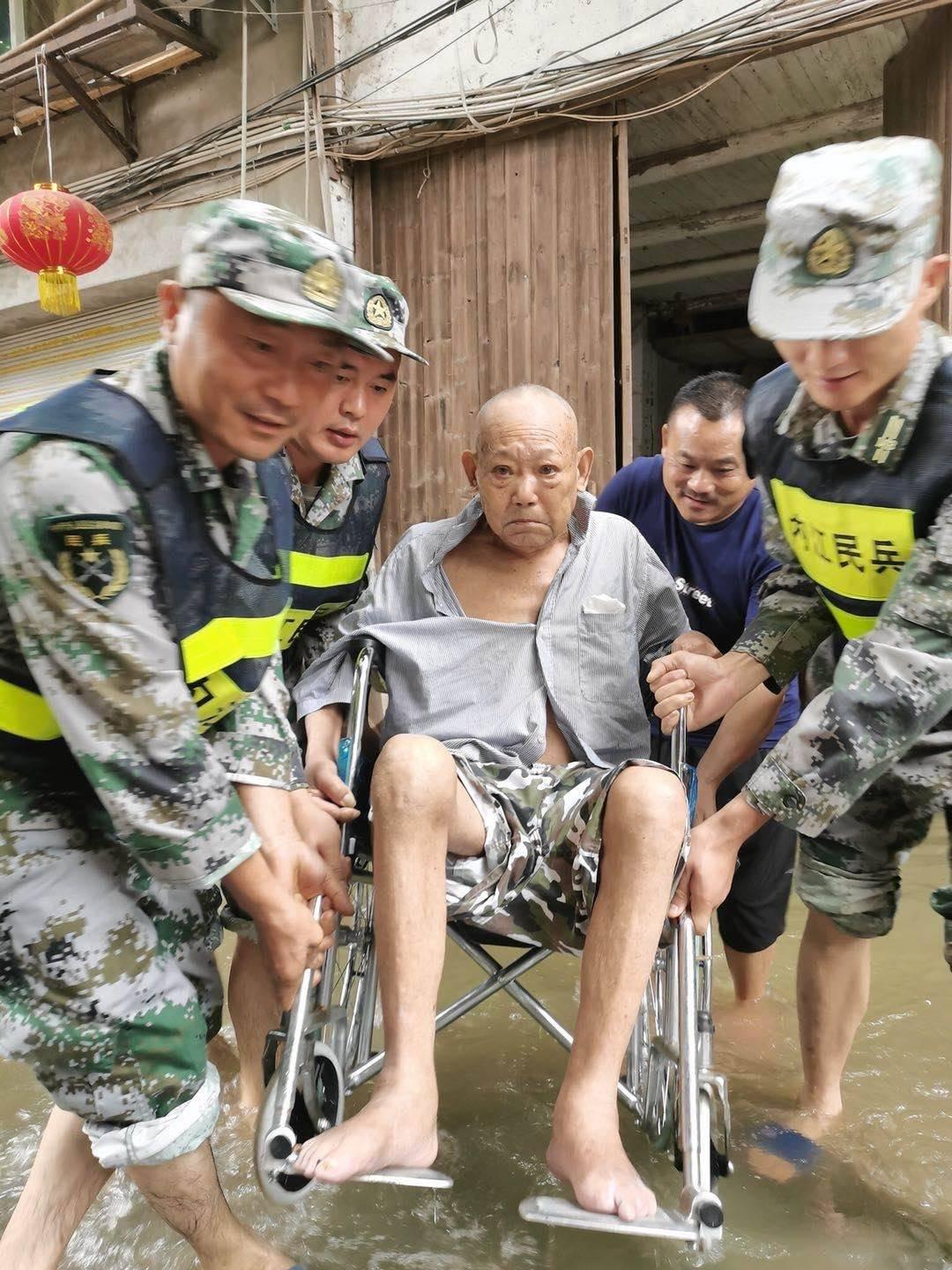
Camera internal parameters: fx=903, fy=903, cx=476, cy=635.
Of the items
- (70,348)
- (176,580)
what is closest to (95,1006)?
(176,580)

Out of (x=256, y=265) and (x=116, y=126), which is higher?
(x=116, y=126)

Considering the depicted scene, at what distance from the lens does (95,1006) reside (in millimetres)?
1352

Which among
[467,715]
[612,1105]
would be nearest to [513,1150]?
[612,1105]

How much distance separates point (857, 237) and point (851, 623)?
0.74 m

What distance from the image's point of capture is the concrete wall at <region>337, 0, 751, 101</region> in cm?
417

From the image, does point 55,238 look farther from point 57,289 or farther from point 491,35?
point 491,35

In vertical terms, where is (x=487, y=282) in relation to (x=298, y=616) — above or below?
above

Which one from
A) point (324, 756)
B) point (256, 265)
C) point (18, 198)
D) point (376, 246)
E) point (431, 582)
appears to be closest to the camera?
point (256, 265)

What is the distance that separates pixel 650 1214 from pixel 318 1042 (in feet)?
2.03

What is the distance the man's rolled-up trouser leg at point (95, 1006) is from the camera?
1352 millimetres

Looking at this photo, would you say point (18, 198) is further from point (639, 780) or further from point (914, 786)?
point (914, 786)

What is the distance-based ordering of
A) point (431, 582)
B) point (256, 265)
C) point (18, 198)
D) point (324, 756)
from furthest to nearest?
point (18, 198) → point (431, 582) → point (324, 756) → point (256, 265)

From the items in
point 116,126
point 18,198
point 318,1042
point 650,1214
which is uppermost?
point 116,126

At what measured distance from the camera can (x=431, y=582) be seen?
2.33 m
